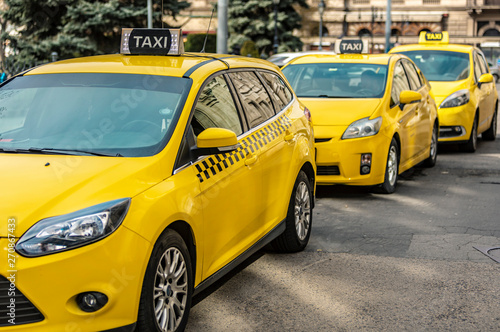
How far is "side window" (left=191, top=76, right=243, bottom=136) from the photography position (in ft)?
16.1

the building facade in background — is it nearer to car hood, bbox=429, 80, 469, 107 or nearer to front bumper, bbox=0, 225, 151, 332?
car hood, bbox=429, 80, 469, 107

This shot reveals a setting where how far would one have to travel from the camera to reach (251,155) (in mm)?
5336

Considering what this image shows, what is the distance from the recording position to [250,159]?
5270 mm

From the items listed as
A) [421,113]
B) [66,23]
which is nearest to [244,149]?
[421,113]

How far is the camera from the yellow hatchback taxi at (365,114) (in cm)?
896

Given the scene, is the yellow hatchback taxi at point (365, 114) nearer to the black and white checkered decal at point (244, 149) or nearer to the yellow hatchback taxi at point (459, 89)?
the yellow hatchback taxi at point (459, 89)

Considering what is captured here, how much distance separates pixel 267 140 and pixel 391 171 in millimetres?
4049

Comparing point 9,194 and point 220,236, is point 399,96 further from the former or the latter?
point 9,194

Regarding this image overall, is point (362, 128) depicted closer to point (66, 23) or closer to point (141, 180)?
point (141, 180)

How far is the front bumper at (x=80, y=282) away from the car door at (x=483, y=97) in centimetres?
1084

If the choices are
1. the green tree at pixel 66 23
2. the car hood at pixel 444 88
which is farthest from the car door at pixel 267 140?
the green tree at pixel 66 23

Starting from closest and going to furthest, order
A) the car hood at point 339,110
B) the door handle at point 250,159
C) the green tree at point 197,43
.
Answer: the door handle at point 250,159 < the car hood at point 339,110 < the green tree at point 197,43

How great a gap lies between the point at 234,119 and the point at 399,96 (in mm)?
5003

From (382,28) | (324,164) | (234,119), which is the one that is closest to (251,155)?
(234,119)
